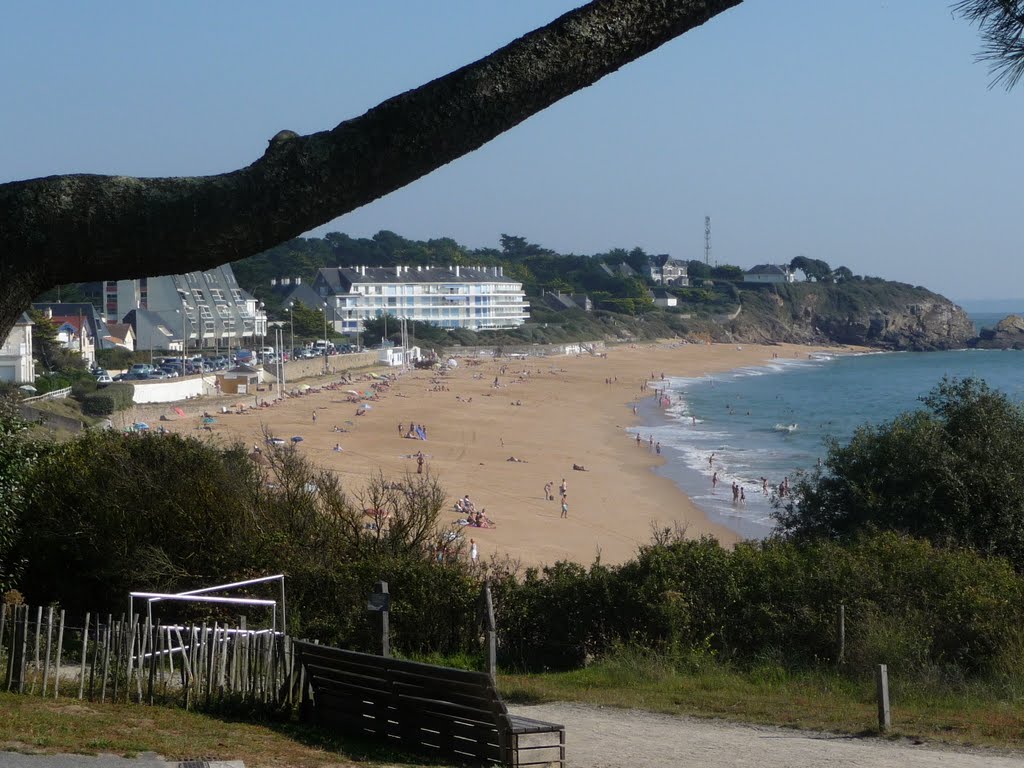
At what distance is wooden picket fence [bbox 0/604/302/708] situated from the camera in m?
8.09

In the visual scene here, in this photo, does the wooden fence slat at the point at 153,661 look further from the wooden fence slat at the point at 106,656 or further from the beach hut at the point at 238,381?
the beach hut at the point at 238,381

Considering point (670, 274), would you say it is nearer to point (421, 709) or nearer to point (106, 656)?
point (106, 656)

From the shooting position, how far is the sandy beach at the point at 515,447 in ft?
89.5

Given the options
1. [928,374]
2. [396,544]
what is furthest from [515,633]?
[928,374]

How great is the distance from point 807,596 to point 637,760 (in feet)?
14.5

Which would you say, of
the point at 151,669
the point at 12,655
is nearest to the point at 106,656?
the point at 151,669

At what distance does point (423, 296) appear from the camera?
4862 inches

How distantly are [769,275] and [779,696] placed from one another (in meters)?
164

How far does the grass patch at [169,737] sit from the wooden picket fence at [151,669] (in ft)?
0.73

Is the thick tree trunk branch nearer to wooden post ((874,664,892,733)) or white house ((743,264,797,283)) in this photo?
wooden post ((874,664,892,733))

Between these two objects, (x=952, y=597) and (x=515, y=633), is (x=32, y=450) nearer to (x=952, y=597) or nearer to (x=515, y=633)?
(x=515, y=633)

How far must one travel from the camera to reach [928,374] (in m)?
89.1

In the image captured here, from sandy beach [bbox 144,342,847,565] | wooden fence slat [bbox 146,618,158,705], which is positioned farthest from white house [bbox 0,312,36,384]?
wooden fence slat [bbox 146,618,158,705]

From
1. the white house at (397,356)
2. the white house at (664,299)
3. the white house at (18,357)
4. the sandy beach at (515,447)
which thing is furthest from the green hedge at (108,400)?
the white house at (664,299)
